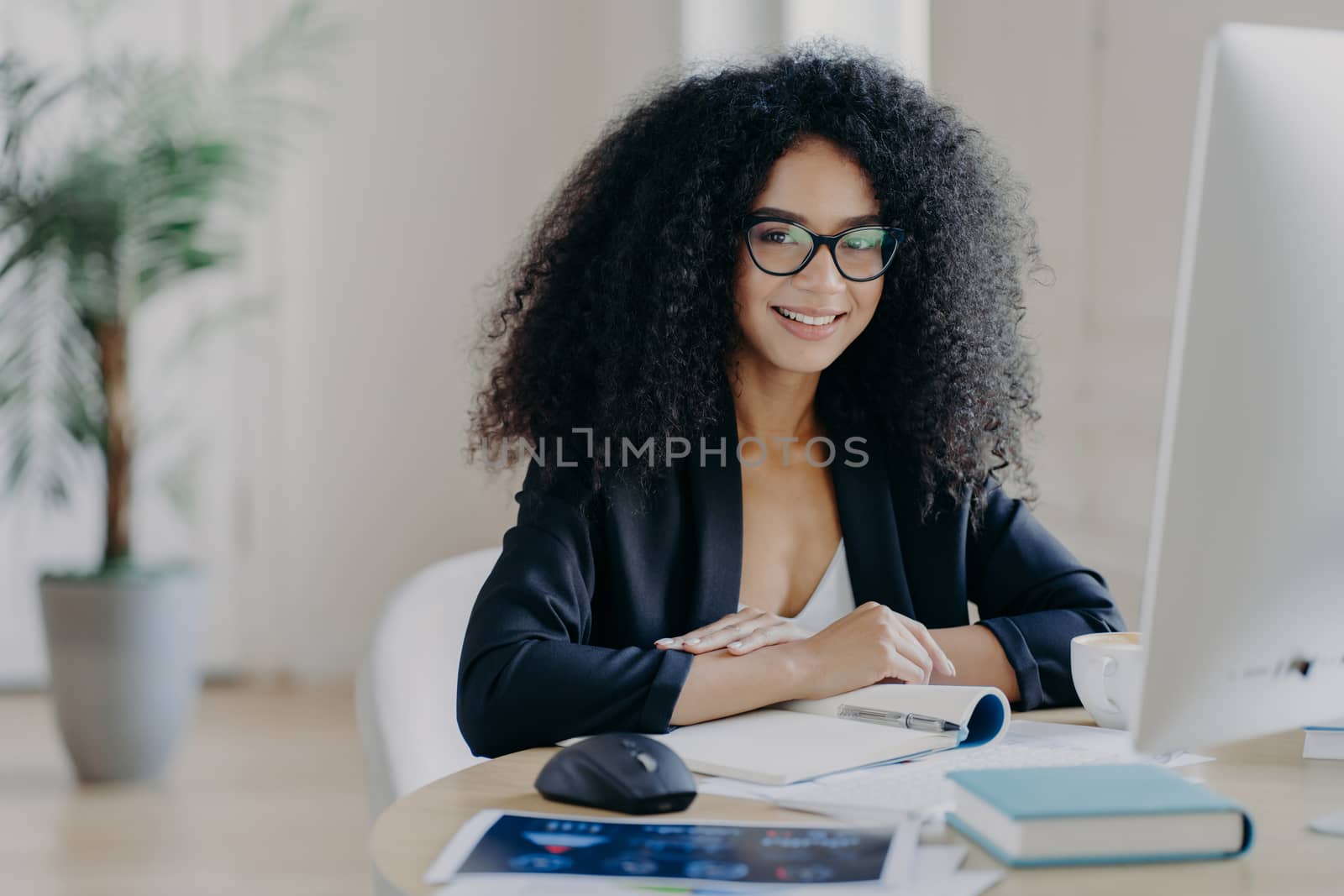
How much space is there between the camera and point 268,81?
4.01 m

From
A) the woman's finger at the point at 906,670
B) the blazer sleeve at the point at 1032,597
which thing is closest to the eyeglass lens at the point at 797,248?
the blazer sleeve at the point at 1032,597

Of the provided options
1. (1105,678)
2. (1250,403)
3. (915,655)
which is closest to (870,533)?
(915,655)

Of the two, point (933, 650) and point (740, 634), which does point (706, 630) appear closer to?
point (740, 634)

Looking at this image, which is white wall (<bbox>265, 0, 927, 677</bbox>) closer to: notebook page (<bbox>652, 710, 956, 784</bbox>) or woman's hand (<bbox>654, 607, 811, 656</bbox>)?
woman's hand (<bbox>654, 607, 811, 656</bbox>)

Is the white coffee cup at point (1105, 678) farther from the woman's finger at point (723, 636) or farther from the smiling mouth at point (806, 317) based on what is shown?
the smiling mouth at point (806, 317)

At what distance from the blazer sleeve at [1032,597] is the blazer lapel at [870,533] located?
0.11m

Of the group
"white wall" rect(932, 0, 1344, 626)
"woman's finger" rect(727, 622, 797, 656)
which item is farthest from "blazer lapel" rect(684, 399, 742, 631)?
"white wall" rect(932, 0, 1344, 626)

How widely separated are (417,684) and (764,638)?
1.19 feet

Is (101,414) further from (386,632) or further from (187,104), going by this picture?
(386,632)

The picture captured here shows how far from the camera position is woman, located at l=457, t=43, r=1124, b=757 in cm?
146

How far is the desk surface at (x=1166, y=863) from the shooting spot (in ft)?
2.55

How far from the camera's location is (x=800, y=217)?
1479 mm

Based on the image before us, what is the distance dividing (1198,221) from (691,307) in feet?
2.89

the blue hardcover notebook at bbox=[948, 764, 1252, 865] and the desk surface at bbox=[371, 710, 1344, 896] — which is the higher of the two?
the blue hardcover notebook at bbox=[948, 764, 1252, 865]
